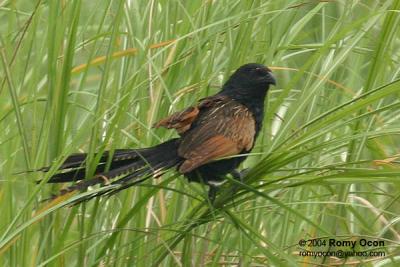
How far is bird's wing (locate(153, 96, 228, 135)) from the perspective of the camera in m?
1.77

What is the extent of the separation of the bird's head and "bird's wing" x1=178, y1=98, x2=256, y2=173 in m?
0.06

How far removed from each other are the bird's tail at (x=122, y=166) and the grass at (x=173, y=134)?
0.11 feet

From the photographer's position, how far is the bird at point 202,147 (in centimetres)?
167

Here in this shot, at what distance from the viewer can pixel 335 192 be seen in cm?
192

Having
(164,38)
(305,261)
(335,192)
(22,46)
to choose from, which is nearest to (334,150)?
(335,192)

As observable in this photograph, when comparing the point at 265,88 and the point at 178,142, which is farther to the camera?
the point at 265,88

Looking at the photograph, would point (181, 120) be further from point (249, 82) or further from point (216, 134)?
point (249, 82)

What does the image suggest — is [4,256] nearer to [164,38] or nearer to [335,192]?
[164,38]

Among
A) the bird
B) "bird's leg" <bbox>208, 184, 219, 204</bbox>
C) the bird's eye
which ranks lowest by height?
"bird's leg" <bbox>208, 184, 219, 204</bbox>

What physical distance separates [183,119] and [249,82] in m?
0.34

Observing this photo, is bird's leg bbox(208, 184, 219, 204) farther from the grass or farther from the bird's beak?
the bird's beak

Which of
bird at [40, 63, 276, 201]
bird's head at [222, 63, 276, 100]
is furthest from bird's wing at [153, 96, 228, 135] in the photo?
bird's head at [222, 63, 276, 100]

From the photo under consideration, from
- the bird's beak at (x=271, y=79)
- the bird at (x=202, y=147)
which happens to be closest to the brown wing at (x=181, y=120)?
the bird at (x=202, y=147)

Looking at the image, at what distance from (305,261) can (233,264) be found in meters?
0.18
